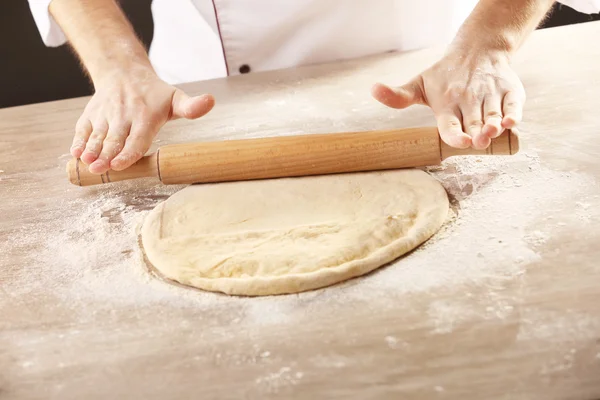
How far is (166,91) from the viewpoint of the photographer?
6.15 ft

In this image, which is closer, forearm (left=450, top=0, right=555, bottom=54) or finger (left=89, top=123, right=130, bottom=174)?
finger (left=89, top=123, right=130, bottom=174)

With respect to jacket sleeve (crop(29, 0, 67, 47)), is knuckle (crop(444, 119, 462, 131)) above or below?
below

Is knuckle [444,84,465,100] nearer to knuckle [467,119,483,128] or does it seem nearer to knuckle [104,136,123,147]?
knuckle [467,119,483,128]

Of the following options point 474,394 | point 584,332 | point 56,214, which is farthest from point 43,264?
point 584,332

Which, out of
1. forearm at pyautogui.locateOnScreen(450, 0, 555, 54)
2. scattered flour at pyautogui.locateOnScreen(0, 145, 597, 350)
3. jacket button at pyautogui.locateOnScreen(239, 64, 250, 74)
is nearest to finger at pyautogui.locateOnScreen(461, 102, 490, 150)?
scattered flour at pyautogui.locateOnScreen(0, 145, 597, 350)

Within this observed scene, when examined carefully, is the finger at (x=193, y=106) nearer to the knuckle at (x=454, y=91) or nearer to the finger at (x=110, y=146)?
the finger at (x=110, y=146)

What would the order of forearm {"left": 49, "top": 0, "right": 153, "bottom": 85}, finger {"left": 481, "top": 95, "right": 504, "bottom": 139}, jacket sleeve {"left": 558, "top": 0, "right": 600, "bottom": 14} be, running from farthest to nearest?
jacket sleeve {"left": 558, "top": 0, "right": 600, "bottom": 14}, forearm {"left": 49, "top": 0, "right": 153, "bottom": 85}, finger {"left": 481, "top": 95, "right": 504, "bottom": 139}

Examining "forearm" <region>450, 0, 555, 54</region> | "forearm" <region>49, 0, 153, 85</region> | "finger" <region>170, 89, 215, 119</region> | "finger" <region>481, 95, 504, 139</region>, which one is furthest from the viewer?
"forearm" <region>49, 0, 153, 85</region>

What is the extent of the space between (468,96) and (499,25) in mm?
369

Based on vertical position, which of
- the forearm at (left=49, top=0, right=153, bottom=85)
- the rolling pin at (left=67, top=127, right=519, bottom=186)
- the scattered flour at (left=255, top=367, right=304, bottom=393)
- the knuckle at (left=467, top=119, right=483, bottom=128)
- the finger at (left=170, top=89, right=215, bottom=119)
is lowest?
the scattered flour at (left=255, top=367, right=304, bottom=393)

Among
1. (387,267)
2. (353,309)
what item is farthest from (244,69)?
(353,309)

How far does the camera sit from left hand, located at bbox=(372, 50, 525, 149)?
1553mm

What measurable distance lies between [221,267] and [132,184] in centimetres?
56

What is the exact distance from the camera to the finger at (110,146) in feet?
5.37
